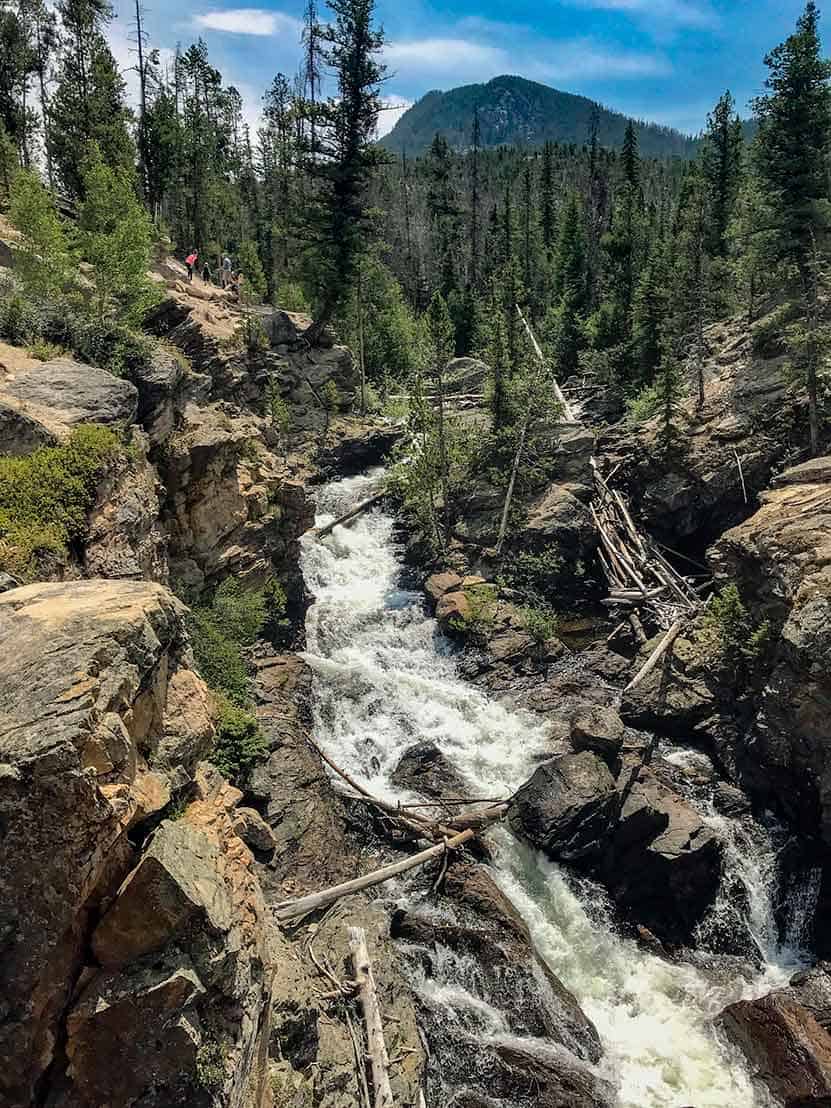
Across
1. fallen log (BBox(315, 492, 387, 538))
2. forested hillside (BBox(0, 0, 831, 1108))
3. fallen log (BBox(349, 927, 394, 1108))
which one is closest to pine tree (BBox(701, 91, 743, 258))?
forested hillside (BBox(0, 0, 831, 1108))

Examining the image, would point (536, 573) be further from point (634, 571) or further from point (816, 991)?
point (816, 991)

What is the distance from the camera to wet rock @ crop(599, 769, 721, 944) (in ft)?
47.1

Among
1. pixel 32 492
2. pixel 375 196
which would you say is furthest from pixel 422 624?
pixel 375 196

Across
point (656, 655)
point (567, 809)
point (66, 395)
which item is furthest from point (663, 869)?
point (66, 395)

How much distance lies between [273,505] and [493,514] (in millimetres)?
10895

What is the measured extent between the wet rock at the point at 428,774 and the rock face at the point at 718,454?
48.2ft

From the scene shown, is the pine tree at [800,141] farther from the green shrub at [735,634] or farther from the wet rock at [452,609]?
the wet rock at [452,609]

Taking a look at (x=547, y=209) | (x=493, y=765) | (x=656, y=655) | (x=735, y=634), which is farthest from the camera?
(x=547, y=209)

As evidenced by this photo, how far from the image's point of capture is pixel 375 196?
86125 millimetres

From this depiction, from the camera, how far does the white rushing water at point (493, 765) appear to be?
38.1 feet

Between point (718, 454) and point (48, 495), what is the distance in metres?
23.4

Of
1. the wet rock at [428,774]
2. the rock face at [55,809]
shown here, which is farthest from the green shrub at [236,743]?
the rock face at [55,809]

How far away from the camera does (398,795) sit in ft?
54.5

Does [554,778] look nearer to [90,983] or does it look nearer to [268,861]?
[268,861]
